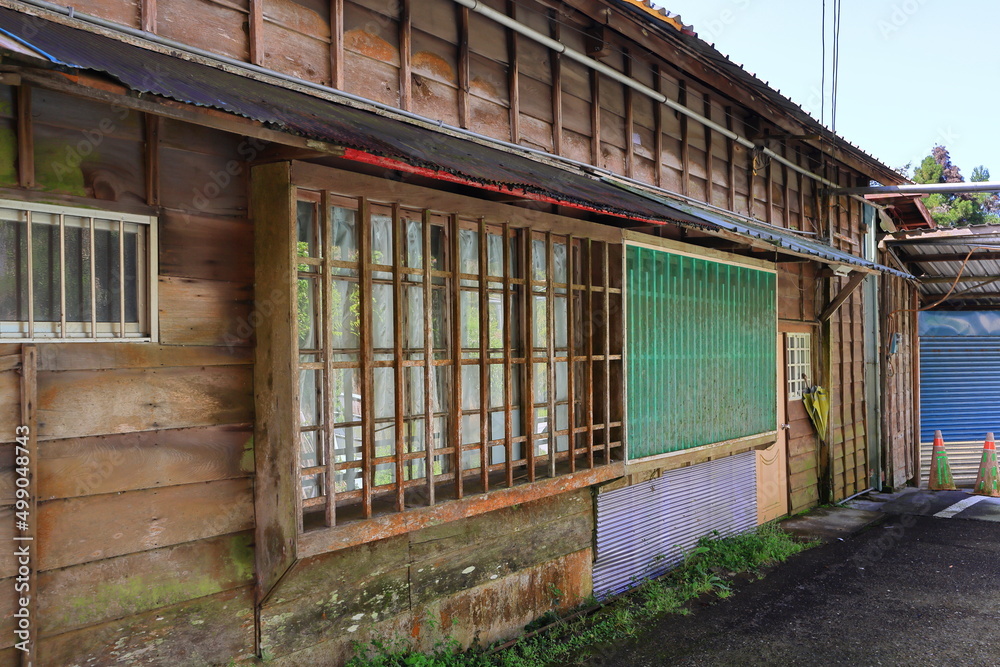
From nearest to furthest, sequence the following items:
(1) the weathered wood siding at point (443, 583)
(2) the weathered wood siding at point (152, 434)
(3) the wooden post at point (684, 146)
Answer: (2) the weathered wood siding at point (152, 434)
(1) the weathered wood siding at point (443, 583)
(3) the wooden post at point (684, 146)

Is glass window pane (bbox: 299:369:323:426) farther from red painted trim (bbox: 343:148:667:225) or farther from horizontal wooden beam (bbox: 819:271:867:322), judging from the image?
horizontal wooden beam (bbox: 819:271:867:322)

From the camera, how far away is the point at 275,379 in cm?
391

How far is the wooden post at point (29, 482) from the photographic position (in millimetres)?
3174

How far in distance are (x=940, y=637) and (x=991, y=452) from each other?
855 cm

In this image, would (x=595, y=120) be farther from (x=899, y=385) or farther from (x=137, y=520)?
(x=899, y=385)

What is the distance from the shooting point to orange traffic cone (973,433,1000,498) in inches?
501

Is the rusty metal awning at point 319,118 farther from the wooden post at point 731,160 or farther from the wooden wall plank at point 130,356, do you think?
the wooden post at point 731,160

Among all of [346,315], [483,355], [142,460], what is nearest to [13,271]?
[142,460]

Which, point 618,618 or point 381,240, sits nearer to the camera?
point 381,240

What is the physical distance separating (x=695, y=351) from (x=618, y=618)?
8.52 ft

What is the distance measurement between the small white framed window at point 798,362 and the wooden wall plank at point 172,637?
321 inches

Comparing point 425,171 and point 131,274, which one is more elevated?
point 425,171

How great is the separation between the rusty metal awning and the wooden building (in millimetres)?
28

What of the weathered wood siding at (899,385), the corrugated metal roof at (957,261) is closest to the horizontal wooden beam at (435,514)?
the weathered wood siding at (899,385)
